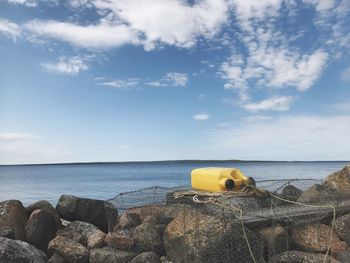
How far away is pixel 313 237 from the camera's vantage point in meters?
8.92

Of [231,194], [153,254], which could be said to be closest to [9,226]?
[153,254]

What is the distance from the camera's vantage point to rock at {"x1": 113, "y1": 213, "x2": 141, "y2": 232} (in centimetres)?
1055

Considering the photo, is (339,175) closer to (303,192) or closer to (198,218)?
(303,192)

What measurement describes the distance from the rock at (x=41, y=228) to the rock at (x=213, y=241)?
4810 mm

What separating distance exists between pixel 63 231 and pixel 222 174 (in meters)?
5.84

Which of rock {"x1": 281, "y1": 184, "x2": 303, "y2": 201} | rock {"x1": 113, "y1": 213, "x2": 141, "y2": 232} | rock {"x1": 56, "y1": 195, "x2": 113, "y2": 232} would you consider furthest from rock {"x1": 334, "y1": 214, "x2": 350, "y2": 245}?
rock {"x1": 56, "y1": 195, "x2": 113, "y2": 232}

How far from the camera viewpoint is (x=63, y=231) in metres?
12.2

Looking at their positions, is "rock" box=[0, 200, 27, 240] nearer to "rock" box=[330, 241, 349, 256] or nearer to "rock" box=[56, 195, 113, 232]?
"rock" box=[56, 195, 113, 232]

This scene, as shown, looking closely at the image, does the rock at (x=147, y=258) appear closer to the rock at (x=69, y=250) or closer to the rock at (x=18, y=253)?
the rock at (x=69, y=250)

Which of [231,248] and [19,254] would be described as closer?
[231,248]

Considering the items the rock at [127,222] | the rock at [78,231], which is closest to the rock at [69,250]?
the rock at [78,231]

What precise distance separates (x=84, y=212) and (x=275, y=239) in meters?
6.45

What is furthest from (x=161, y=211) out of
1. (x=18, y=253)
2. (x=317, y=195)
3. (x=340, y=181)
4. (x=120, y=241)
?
(x=340, y=181)

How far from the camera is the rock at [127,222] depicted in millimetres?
10547
